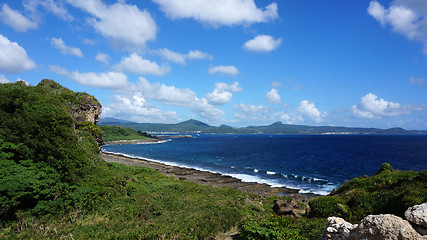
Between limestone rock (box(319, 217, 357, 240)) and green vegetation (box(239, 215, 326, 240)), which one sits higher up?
limestone rock (box(319, 217, 357, 240))

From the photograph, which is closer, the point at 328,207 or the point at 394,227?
the point at 394,227

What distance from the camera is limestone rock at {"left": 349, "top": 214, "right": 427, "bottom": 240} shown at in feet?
22.6

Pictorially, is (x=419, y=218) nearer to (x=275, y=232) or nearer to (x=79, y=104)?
(x=275, y=232)

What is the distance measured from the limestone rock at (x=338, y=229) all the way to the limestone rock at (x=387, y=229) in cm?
99

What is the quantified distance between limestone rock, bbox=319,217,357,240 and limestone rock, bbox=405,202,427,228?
205cm

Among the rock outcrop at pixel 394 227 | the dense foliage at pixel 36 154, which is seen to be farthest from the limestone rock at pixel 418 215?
the dense foliage at pixel 36 154

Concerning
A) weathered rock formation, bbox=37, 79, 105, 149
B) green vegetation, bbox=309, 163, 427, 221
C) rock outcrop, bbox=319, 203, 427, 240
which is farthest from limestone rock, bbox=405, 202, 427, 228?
weathered rock formation, bbox=37, 79, 105, 149

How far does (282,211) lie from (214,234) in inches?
325

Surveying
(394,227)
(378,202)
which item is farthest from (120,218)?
(378,202)

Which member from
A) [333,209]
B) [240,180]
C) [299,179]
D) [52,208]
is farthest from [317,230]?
[299,179]

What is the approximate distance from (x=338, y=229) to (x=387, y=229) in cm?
267

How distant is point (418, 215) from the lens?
7.12 meters

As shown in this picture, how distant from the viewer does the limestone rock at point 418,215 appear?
22.9 ft

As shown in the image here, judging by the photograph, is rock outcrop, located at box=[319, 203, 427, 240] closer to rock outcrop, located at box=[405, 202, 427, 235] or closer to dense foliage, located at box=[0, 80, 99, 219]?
rock outcrop, located at box=[405, 202, 427, 235]
